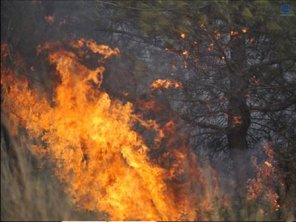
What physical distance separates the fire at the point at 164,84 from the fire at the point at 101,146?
0.75 metres

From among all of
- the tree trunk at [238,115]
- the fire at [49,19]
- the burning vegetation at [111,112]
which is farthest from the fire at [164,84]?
the fire at [49,19]

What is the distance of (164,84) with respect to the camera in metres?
9.14

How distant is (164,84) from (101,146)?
1620 mm

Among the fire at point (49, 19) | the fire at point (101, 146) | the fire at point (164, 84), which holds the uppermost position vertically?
the fire at point (49, 19)

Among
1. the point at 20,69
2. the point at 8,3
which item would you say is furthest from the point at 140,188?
the point at 8,3

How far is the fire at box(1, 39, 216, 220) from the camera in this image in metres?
7.75

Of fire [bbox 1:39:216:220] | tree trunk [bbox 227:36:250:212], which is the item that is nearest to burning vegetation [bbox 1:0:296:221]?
fire [bbox 1:39:216:220]

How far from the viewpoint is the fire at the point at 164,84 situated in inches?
348

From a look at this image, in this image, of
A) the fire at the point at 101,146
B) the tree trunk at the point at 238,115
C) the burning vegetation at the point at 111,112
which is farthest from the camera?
the tree trunk at the point at 238,115

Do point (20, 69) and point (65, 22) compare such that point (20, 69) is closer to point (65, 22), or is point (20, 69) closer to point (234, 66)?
point (65, 22)

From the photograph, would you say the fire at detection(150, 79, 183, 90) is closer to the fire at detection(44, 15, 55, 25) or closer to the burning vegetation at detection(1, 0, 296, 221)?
the burning vegetation at detection(1, 0, 296, 221)

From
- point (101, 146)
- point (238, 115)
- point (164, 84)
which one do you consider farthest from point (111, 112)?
point (238, 115)

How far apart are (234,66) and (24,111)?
13.7ft

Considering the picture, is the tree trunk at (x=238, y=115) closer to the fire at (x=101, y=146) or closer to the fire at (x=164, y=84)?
the fire at (x=164, y=84)
